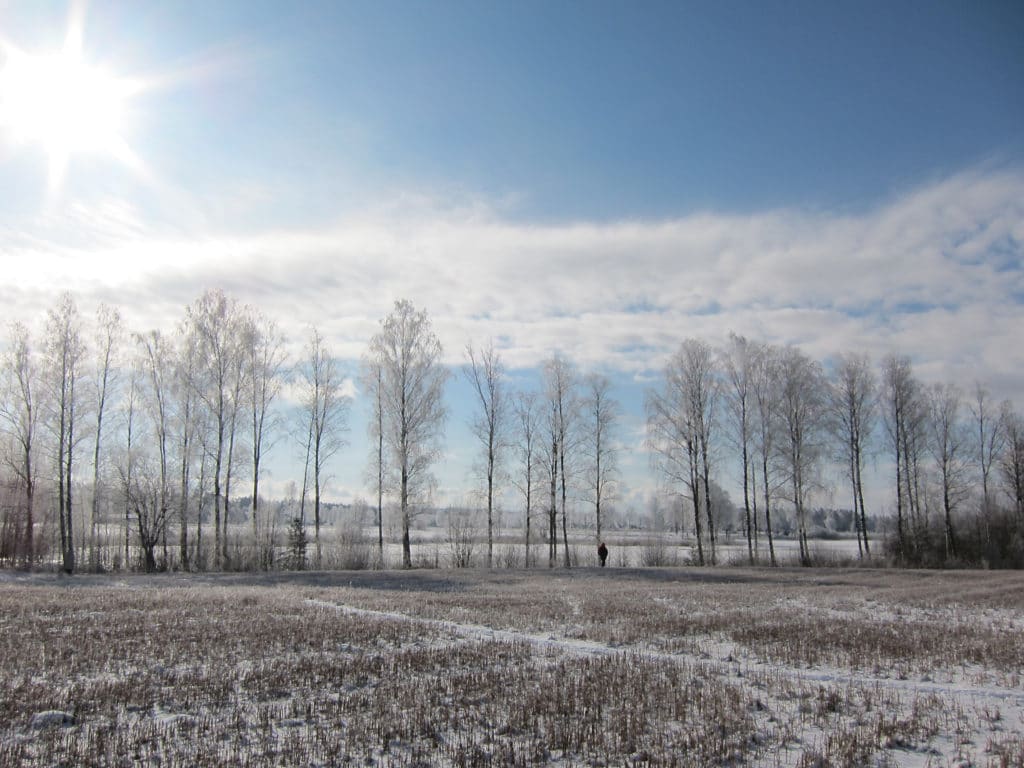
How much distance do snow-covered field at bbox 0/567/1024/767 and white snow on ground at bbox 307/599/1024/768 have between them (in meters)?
0.05

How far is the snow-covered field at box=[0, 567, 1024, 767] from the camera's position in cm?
651

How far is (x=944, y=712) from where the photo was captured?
7992mm

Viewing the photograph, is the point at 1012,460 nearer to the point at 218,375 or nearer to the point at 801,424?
the point at 801,424

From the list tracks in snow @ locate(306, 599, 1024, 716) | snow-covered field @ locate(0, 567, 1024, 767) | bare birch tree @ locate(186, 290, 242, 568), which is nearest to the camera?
snow-covered field @ locate(0, 567, 1024, 767)

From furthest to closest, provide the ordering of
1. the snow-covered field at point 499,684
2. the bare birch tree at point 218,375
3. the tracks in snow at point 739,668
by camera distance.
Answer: the bare birch tree at point 218,375
the tracks in snow at point 739,668
the snow-covered field at point 499,684

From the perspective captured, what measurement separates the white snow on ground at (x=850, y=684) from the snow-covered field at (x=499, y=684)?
0.05 metres

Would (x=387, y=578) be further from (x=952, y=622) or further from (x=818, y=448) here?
(x=818, y=448)

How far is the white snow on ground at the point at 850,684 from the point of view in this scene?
6602 mm

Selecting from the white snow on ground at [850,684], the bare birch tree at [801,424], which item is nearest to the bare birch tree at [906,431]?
the bare birch tree at [801,424]

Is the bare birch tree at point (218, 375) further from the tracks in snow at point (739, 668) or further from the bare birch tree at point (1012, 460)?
the bare birch tree at point (1012, 460)

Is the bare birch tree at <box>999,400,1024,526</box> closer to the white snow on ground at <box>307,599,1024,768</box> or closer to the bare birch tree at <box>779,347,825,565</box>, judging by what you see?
the bare birch tree at <box>779,347,825,565</box>

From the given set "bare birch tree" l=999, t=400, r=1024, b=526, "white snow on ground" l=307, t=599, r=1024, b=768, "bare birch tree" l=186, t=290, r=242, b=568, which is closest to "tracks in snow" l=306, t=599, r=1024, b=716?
"white snow on ground" l=307, t=599, r=1024, b=768

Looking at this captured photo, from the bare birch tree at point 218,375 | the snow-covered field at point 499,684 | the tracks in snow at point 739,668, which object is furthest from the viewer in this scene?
the bare birch tree at point 218,375

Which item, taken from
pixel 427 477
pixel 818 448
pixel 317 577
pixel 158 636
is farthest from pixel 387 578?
pixel 818 448
